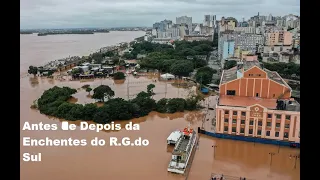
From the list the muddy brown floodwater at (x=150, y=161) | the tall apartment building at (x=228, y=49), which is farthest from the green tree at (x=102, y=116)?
the tall apartment building at (x=228, y=49)

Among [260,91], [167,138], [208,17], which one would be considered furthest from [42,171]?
[208,17]

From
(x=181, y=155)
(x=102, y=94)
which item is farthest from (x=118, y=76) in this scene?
(x=181, y=155)

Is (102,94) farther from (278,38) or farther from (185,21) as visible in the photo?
(185,21)

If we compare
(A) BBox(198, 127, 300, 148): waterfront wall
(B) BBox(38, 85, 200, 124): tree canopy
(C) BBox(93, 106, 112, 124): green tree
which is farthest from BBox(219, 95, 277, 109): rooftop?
(C) BBox(93, 106, 112, 124): green tree

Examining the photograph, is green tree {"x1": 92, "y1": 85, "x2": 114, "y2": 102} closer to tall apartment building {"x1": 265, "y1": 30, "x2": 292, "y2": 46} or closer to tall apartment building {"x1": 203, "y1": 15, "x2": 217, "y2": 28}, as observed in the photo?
tall apartment building {"x1": 265, "y1": 30, "x2": 292, "y2": 46}
